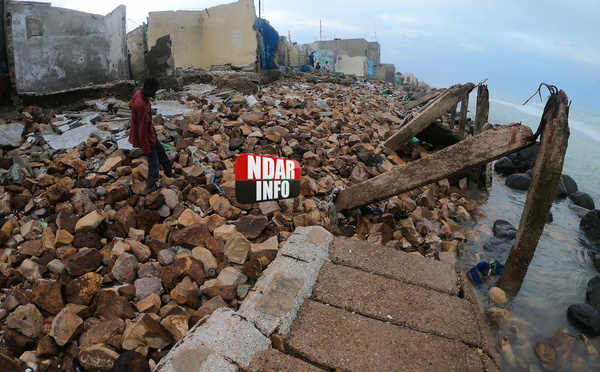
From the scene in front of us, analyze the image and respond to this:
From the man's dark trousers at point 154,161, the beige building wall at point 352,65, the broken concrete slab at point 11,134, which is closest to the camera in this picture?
the man's dark trousers at point 154,161

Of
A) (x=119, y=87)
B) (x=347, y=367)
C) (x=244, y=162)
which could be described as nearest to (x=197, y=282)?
(x=244, y=162)

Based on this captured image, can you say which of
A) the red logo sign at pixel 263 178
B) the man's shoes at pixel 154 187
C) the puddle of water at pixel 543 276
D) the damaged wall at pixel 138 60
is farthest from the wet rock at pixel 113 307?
the damaged wall at pixel 138 60

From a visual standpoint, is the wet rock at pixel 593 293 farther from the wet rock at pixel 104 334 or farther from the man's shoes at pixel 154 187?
the man's shoes at pixel 154 187

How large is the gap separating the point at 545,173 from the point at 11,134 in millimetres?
5884

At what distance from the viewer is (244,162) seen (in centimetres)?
207

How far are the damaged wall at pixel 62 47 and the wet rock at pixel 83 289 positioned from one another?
4.75m

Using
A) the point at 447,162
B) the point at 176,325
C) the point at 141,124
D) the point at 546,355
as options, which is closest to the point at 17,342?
the point at 176,325

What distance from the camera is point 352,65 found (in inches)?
899

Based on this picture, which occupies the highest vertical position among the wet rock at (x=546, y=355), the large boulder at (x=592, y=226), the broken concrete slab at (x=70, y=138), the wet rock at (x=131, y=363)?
the broken concrete slab at (x=70, y=138)

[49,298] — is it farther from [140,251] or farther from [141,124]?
[141,124]

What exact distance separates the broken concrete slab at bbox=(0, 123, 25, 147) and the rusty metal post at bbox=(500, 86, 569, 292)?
18.6 ft

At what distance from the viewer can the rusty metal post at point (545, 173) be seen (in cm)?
281

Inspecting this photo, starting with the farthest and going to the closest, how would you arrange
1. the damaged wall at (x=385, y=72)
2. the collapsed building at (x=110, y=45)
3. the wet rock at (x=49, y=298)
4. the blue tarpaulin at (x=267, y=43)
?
the damaged wall at (x=385, y=72), the blue tarpaulin at (x=267, y=43), the collapsed building at (x=110, y=45), the wet rock at (x=49, y=298)

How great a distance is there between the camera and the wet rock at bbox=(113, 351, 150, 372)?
1.84 meters
